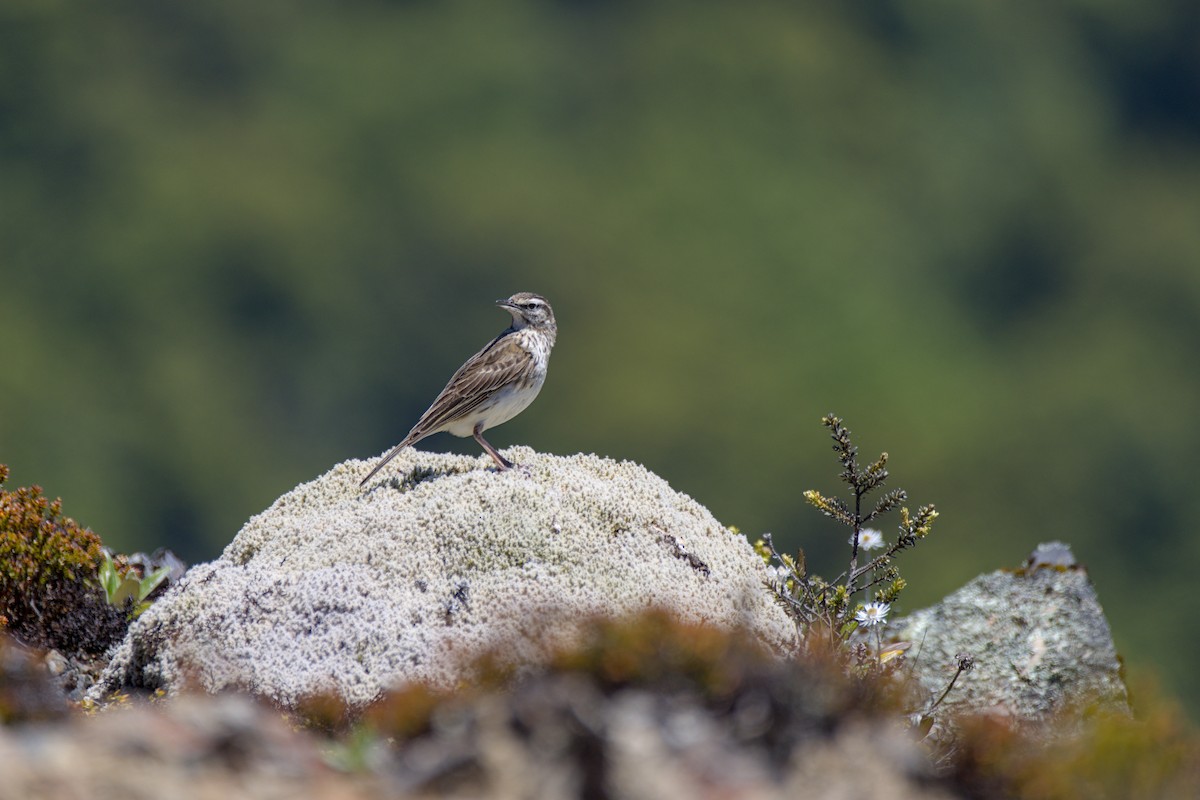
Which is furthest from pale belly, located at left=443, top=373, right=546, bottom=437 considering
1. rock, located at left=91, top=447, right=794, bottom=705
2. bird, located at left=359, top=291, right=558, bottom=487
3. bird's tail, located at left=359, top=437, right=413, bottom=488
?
rock, located at left=91, top=447, right=794, bottom=705

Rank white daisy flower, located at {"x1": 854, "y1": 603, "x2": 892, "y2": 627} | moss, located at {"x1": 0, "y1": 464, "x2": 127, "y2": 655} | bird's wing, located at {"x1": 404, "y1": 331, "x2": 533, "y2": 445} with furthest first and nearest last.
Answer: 1. bird's wing, located at {"x1": 404, "y1": 331, "x2": 533, "y2": 445}
2. moss, located at {"x1": 0, "y1": 464, "x2": 127, "y2": 655}
3. white daisy flower, located at {"x1": 854, "y1": 603, "x2": 892, "y2": 627}

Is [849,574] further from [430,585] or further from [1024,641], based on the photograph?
[430,585]

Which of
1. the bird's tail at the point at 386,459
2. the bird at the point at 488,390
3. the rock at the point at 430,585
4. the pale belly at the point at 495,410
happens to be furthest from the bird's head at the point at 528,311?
the rock at the point at 430,585

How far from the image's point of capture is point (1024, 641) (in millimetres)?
14734

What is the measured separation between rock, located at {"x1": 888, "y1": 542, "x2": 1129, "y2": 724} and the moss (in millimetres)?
7373

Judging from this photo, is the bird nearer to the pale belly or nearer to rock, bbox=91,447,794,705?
the pale belly

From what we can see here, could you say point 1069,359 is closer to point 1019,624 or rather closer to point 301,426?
point 301,426

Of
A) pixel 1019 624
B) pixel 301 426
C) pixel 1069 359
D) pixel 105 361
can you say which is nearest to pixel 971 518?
pixel 1069 359

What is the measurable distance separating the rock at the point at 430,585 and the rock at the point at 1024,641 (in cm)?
266

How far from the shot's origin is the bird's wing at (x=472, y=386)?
15.0m

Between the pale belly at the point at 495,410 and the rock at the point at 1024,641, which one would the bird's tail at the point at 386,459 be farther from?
the rock at the point at 1024,641

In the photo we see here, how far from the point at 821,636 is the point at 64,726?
6.13m

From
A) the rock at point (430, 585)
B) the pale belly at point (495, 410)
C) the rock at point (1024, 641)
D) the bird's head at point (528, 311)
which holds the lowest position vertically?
the rock at point (430, 585)

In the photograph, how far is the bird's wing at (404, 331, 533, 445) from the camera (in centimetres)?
1502
